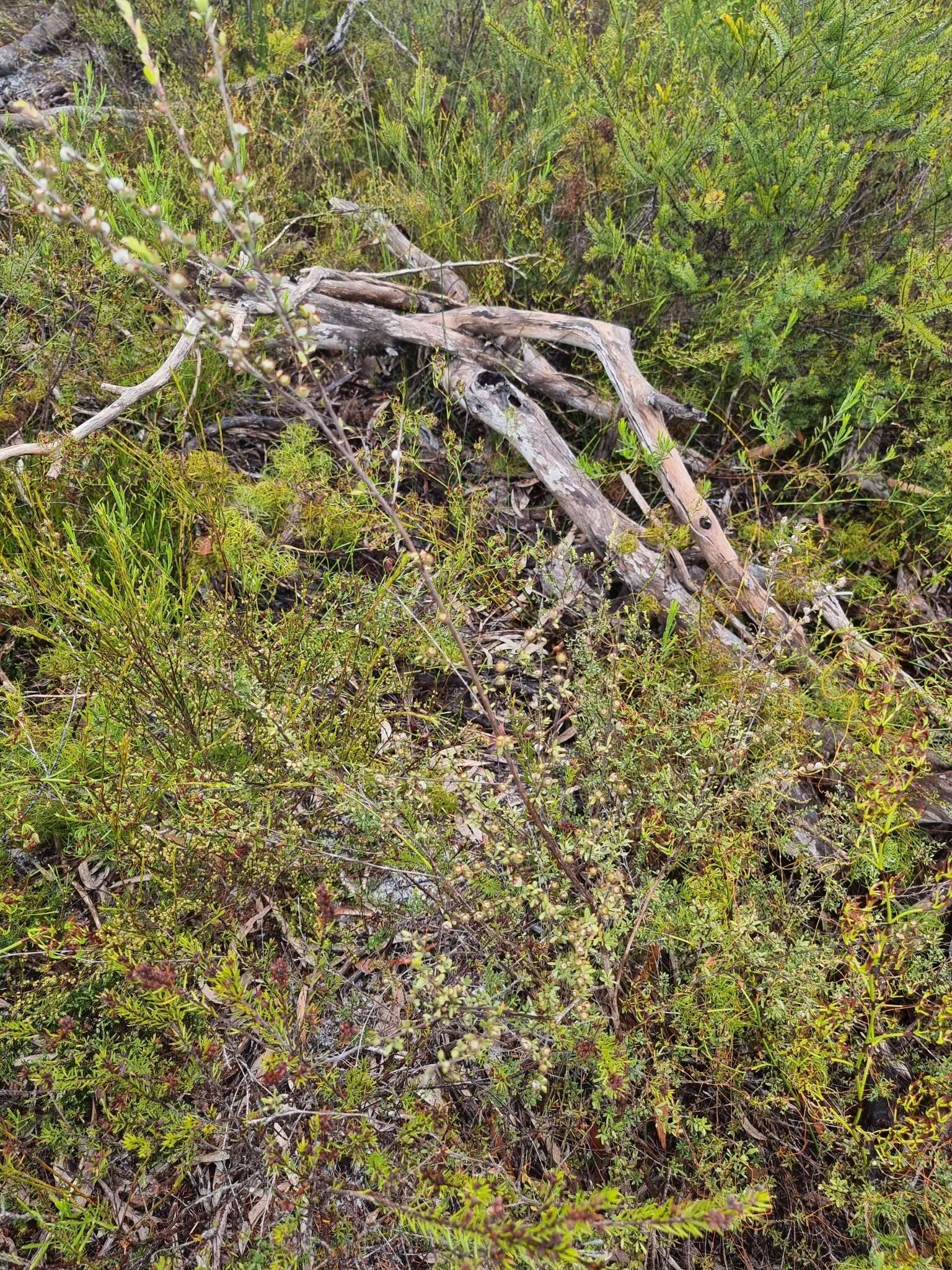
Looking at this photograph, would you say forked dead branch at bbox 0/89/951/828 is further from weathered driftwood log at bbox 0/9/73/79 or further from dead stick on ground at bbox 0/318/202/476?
Answer: weathered driftwood log at bbox 0/9/73/79

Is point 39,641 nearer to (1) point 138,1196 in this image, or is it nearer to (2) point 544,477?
(1) point 138,1196

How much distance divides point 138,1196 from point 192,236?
7.26 ft

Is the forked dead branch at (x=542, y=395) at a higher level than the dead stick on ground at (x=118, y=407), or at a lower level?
higher

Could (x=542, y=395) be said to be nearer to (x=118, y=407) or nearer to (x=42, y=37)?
(x=118, y=407)

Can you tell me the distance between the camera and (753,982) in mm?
2068

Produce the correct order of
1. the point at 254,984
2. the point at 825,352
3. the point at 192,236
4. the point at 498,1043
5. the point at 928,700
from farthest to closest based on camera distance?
the point at 825,352 → the point at 928,700 → the point at 254,984 → the point at 498,1043 → the point at 192,236

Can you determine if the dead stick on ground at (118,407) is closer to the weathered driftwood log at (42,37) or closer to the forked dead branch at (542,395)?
the forked dead branch at (542,395)

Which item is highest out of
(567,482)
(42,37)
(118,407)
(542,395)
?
(42,37)

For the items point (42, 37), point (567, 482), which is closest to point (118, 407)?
point (567, 482)

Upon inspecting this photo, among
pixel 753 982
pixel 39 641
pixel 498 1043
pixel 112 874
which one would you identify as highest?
pixel 753 982

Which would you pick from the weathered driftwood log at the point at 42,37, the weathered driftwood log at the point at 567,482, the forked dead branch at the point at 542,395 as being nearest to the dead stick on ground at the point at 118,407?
the forked dead branch at the point at 542,395

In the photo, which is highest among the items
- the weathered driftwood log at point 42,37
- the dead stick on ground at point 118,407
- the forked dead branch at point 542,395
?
the weathered driftwood log at point 42,37

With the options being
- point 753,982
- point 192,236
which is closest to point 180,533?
point 192,236

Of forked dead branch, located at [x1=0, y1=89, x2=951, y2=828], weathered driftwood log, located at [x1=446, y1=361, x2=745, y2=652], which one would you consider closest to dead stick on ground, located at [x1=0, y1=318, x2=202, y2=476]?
forked dead branch, located at [x1=0, y1=89, x2=951, y2=828]
